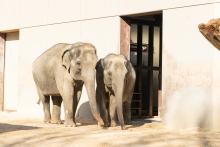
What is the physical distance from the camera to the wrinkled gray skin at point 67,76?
12.9m

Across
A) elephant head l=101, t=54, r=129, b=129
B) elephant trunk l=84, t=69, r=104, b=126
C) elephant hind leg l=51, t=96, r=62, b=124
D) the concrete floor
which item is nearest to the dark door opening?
elephant hind leg l=51, t=96, r=62, b=124

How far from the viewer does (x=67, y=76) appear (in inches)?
534

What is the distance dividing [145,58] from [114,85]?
4.20 metres

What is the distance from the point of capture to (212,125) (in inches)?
517

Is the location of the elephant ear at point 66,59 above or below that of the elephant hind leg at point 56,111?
above

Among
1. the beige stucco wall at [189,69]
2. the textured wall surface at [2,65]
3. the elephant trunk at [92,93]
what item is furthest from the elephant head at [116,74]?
the textured wall surface at [2,65]

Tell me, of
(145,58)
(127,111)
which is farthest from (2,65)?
(127,111)

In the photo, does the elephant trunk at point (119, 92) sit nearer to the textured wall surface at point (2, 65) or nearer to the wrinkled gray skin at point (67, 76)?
the wrinkled gray skin at point (67, 76)

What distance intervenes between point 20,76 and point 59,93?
216 inches

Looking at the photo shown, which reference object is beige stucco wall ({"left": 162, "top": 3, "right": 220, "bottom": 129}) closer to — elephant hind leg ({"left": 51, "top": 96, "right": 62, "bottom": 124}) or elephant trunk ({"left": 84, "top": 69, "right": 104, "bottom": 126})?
elephant trunk ({"left": 84, "top": 69, "right": 104, "bottom": 126})

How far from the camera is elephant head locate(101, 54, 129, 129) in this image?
12.9m

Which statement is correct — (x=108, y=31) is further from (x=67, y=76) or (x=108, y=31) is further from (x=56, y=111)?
(x=67, y=76)

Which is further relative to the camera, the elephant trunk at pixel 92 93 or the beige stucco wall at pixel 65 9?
the beige stucco wall at pixel 65 9

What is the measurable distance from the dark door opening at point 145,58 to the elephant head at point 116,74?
3247mm
